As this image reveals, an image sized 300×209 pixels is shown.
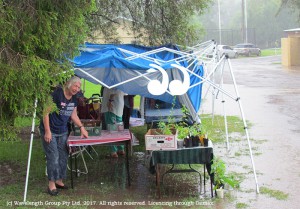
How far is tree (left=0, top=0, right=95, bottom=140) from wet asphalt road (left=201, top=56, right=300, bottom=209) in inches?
113

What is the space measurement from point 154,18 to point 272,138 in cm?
382

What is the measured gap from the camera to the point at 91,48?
331 inches

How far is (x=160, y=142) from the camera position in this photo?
6828 millimetres

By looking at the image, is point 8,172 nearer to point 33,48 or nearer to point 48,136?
point 48,136

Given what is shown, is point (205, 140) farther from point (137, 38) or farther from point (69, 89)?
point (137, 38)

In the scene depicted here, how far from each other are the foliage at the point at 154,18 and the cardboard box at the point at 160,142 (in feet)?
15.7

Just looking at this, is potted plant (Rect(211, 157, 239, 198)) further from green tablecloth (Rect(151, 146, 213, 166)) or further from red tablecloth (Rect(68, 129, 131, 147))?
red tablecloth (Rect(68, 129, 131, 147))

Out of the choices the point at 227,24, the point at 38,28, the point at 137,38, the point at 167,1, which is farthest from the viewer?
the point at 227,24

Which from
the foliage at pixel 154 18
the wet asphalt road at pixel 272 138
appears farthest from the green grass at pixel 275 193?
the foliage at pixel 154 18

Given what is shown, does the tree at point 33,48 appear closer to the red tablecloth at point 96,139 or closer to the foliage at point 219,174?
the red tablecloth at point 96,139

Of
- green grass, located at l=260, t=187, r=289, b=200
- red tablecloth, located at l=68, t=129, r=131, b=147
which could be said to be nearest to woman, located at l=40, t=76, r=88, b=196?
red tablecloth, located at l=68, t=129, r=131, b=147

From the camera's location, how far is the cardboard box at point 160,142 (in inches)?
267

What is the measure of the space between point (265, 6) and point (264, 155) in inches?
2507

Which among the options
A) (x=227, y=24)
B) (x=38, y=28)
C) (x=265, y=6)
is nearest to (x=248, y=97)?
(x=38, y=28)
